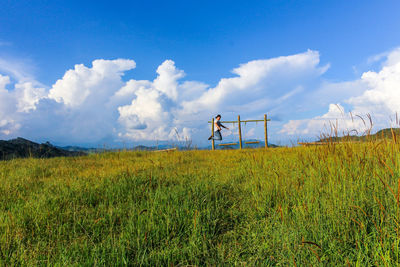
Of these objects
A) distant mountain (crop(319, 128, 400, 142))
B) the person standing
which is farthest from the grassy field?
the person standing

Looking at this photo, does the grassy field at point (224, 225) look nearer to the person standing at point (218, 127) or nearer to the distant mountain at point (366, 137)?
the distant mountain at point (366, 137)

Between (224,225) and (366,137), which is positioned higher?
(366,137)

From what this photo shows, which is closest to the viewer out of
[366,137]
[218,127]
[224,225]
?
[224,225]

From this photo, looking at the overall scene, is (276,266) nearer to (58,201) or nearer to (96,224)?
(96,224)

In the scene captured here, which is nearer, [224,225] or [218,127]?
[224,225]

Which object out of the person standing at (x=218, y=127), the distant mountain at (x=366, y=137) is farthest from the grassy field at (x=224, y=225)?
the person standing at (x=218, y=127)

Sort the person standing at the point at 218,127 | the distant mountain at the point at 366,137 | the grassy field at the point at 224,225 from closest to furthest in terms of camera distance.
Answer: the grassy field at the point at 224,225 → the distant mountain at the point at 366,137 → the person standing at the point at 218,127

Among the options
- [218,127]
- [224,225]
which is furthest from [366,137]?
[218,127]

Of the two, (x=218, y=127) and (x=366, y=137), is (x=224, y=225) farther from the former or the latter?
(x=218, y=127)

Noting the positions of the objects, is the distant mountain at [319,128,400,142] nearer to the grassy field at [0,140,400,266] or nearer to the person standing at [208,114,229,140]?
the grassy field at [0,140,400,266]

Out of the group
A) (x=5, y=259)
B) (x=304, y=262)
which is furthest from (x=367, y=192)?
(x=5, y=259)

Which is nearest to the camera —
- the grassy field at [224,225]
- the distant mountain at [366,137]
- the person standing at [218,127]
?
the grassy field at [224,225]

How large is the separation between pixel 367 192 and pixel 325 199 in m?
0.61

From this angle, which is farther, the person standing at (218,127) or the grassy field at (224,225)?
the person standing at (218,127)
